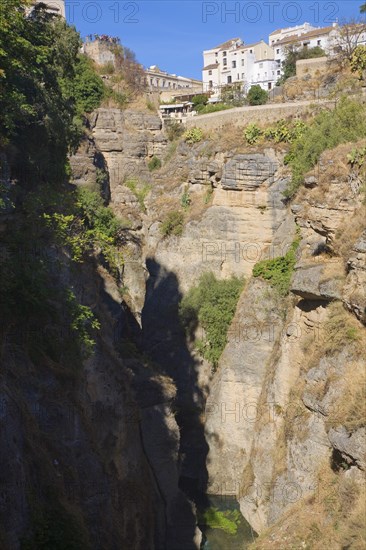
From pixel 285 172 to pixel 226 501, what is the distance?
1283 cm

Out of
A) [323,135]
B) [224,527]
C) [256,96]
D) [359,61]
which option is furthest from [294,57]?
[224,527]

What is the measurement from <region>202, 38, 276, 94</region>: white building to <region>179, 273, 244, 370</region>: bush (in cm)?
3167

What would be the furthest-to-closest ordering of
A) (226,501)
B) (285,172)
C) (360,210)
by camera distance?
(285,172), (226,501), (360,210)

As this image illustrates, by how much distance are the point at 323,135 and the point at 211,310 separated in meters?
7.86

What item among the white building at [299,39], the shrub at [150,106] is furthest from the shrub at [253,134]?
the white building at [299,39]

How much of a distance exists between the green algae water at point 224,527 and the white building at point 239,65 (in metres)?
38.8

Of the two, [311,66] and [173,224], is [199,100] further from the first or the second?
[173,224]

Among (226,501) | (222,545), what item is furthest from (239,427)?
(222,545)

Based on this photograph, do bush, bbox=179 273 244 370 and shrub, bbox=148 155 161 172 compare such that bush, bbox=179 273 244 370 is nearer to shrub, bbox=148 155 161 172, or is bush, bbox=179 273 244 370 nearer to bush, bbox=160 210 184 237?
bush, bbox=160 210 184 237

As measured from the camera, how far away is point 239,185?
26.3m

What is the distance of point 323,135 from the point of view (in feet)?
75.0

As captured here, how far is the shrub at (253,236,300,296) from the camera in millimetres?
23234

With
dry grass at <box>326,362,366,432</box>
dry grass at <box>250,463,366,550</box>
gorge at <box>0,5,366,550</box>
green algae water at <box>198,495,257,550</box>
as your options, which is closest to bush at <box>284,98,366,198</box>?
gorge at <box>0,5,366,550</box>

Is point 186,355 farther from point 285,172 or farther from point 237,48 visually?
point 237,48
